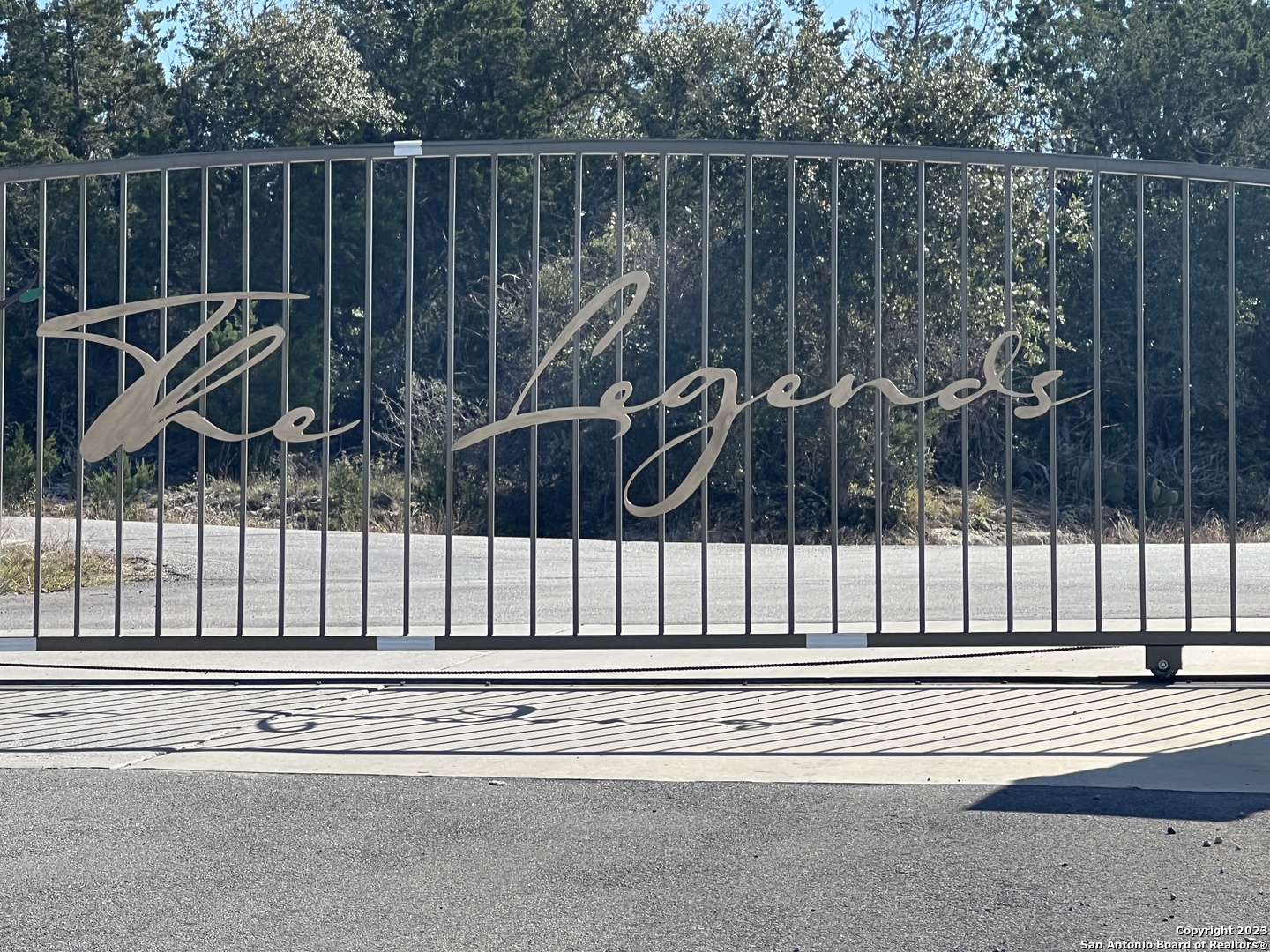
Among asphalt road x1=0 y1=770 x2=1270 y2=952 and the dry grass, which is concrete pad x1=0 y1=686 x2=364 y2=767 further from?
the dry grass

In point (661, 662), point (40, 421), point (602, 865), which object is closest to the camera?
point (602, 865)

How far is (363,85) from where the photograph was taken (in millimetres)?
39000

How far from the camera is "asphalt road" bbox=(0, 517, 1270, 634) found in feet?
39.8

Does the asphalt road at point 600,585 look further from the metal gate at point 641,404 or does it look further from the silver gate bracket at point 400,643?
the silver gate bracket at point 400,643

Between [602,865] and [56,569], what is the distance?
11.8 m

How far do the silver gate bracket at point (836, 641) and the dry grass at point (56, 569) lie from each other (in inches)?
340

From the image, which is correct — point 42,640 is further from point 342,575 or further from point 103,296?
point 103,296

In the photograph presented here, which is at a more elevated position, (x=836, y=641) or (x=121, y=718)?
(x=836, y=641)

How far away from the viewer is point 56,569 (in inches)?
617

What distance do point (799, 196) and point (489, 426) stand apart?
17.6 metres

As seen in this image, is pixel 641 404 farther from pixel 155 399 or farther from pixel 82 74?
pixel 82 74

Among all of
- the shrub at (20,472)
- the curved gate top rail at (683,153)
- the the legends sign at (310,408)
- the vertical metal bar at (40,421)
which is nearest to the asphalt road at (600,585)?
the the legends sign at (310,408)

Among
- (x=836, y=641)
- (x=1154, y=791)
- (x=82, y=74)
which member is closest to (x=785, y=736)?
(x=836, y=641)

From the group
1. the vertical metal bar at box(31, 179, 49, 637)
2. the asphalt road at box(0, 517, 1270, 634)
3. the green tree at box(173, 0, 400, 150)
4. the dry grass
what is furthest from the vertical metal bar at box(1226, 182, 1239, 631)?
the green tree at box(173, 0, 400, 150)
